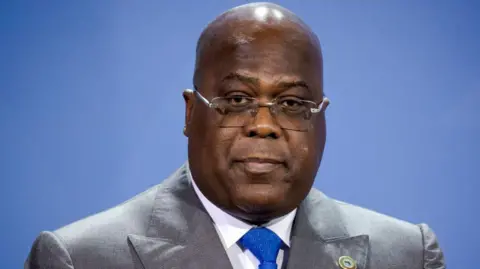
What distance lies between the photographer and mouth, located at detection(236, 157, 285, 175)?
1.82 meters

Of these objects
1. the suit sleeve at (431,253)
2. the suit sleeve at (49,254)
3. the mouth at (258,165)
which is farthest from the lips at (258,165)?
the suit sleeve at (431,253)

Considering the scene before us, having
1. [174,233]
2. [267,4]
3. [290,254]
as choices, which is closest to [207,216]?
[174,233]

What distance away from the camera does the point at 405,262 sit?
2.16m

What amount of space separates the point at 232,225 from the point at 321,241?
267 mm

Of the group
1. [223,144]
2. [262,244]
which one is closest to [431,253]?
[262,244]

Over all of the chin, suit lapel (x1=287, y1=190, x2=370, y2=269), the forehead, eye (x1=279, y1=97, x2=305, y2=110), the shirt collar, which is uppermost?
the forehead

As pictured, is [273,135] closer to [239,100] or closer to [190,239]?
[239,100]

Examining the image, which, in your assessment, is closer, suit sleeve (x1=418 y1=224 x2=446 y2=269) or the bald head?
the bald head

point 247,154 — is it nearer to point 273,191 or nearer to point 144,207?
point 273,191

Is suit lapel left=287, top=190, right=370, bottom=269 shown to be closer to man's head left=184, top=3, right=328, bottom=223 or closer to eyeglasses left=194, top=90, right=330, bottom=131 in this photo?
man's head left=184, top=3, right=328, bottom=223

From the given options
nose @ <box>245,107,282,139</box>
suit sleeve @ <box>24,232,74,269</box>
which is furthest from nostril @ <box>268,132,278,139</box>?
suit sleeve @ <box>24,232,74,269</box>

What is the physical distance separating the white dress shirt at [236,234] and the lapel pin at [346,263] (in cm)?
15

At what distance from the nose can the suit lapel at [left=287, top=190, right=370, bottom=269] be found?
353 millimetres

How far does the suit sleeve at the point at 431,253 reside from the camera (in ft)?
7.20
